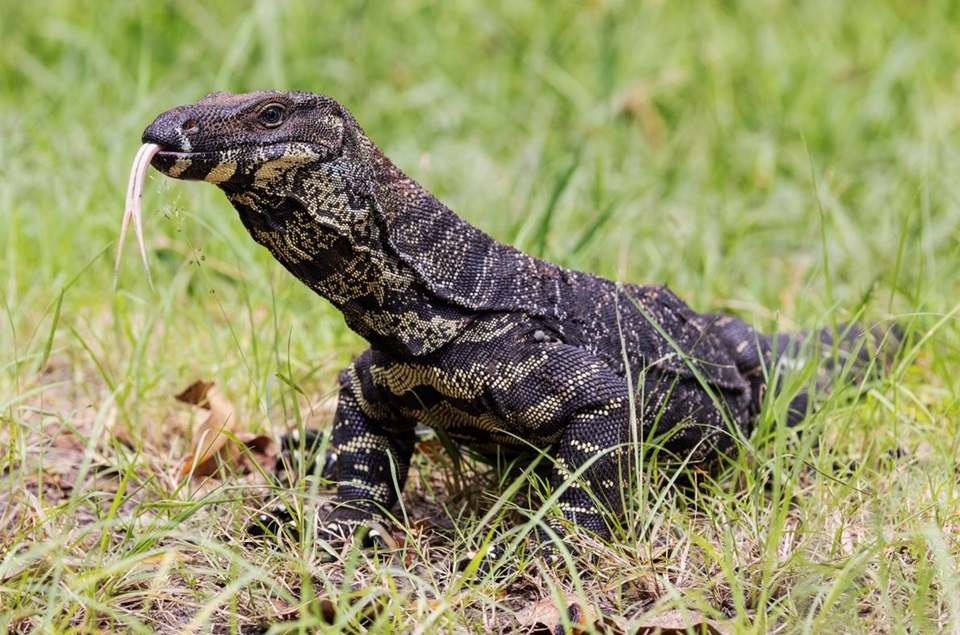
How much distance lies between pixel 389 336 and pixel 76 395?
6.44ft

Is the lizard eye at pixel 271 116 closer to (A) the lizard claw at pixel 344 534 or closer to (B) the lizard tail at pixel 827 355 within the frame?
(A) the lizard claw at pixel 344 534

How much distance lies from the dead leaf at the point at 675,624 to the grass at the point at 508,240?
1.7 inches

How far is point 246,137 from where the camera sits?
3781 mm

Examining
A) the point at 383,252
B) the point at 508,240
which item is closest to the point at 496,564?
the point at 383,252

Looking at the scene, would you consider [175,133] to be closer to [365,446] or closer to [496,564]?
[365,446]

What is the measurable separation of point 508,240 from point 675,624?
2690 millimetres

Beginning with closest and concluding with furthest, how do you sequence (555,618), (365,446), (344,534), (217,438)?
(555,618), (344,534), (365,446), (217,438)

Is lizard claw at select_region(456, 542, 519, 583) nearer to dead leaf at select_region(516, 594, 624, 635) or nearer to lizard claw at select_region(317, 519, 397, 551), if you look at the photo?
dead leaf at select_region(516, 594, 624, 635)

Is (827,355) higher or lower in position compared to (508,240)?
lower

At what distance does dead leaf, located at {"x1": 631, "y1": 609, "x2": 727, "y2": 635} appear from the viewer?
136 inches

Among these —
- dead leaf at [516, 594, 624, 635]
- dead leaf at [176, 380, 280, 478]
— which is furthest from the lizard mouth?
dead leaf at [516, 594, 624, 635]

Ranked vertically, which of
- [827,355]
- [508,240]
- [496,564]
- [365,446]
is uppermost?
[508,240]

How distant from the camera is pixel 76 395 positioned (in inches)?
214

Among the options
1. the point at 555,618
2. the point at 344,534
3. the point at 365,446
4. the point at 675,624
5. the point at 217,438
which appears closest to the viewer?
the point at 675,624
